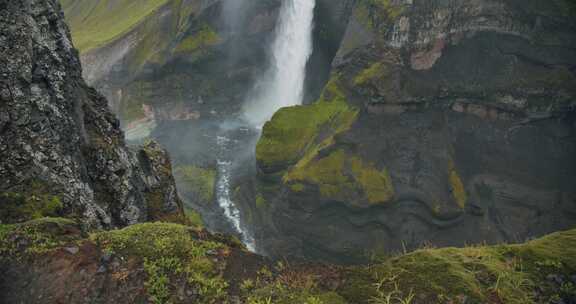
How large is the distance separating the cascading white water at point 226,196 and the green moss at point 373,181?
1226 centimetres

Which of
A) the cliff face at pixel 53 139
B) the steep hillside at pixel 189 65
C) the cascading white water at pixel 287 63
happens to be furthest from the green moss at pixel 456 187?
the steep hillside at pixel 189 65

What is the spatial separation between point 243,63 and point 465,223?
157 ft

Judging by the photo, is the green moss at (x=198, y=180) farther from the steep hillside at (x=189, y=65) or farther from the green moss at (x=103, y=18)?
the green moss at (x=103, y=18)

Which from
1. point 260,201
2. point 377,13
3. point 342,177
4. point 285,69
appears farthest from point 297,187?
point 285,69

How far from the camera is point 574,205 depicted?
111 ft

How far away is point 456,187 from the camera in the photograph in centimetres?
3600

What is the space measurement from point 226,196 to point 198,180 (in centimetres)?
525

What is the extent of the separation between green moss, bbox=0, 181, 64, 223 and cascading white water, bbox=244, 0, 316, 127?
49810 millimetres

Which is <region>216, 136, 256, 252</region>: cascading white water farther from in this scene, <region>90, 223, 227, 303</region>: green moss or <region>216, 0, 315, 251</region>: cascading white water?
<region>90, 223, 227, 303</region>: green moss

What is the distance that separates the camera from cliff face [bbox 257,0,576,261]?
113 feet

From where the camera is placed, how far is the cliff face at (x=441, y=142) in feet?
113

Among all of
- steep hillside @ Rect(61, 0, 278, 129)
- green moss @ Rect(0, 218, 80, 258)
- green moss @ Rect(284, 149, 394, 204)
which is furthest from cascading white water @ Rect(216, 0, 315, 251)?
green moss @ Rect(0, 218, 80, 258)

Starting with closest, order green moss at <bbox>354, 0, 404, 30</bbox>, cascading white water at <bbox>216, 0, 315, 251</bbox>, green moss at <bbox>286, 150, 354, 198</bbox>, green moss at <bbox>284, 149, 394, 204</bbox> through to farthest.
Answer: green moss at <bbox>284, 149, 394, 204</bbox>
green moss at <bbox>286, 150, 354, 198</bbox>
green moss at <bbox>354, 0, 404, 30</bbox>
cascading white water at <bbox>216, 0, 315, 251</bbox>

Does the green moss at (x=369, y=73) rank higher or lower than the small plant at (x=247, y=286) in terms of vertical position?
lower
